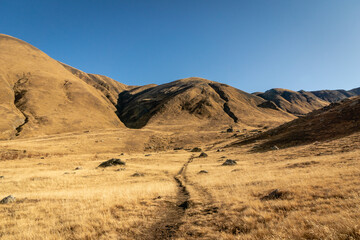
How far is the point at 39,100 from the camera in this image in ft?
410

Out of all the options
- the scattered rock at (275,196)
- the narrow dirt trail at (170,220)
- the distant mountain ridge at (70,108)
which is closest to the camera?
the narrow dirt trail at (170,220)

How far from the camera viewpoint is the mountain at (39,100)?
101500 millimetres

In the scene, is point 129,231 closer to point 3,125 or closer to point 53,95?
point 3,125

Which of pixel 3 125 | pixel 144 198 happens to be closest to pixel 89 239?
pixel 144 198

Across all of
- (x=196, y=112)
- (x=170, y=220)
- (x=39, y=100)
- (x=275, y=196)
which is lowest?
(x=170, y=220)

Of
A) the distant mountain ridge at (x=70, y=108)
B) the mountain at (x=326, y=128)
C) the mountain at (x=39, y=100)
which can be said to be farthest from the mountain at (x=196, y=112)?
the mountain at (x=326, y=128)

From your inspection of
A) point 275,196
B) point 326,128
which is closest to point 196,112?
point 326,128

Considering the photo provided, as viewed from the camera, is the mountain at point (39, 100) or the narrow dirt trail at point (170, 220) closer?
the narrow dirt trail at point (170, 220)

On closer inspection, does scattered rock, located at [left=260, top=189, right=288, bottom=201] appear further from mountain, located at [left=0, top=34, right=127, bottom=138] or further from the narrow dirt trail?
mountain, located at [left=0, top=34, right=127, bottom=138]

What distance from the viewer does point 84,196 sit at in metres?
14.5

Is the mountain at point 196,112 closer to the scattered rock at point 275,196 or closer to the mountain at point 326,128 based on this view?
the mountain at point 326,128

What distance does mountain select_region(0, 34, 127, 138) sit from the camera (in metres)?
102

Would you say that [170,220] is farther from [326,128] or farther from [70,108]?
[70,108]

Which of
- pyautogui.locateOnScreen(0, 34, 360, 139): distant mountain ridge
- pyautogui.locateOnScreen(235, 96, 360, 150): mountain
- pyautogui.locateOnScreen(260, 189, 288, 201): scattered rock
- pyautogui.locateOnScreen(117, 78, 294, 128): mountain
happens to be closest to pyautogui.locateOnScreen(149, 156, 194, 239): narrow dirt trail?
pyautogui.locateOnScreen(260, 189, 288, 201): scattered rock
